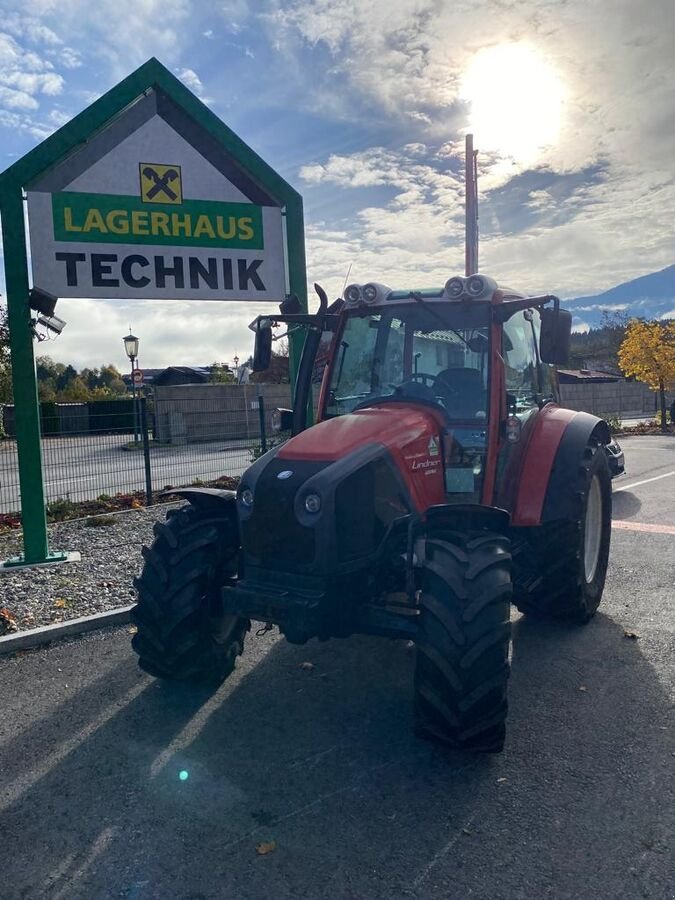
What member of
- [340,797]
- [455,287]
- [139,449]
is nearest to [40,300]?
[455,287]

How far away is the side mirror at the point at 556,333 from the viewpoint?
446 centimetres

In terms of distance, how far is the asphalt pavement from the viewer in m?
2.58

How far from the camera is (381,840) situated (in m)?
2.78

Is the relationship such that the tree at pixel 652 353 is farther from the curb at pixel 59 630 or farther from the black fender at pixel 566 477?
the curb at pixel 59 630

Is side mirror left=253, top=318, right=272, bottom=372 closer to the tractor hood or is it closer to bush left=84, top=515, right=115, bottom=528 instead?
the tractor hood

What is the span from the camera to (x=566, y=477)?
473 cm

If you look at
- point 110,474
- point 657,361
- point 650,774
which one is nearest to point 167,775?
point 650,774

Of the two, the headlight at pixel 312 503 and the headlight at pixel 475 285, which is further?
the headlight at pixel 475 285

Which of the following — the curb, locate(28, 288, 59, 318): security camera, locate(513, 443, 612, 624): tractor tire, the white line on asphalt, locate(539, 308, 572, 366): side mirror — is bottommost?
the white line on asphalt

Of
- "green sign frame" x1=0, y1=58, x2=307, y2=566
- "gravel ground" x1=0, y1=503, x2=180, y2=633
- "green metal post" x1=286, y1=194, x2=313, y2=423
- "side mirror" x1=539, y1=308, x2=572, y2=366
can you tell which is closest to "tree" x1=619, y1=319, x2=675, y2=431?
"green metal post" x1=286, y1=194, x2=313, y2=423

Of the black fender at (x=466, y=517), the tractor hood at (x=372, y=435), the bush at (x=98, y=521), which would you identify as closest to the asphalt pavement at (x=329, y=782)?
the black fender at (x=466, y=517)

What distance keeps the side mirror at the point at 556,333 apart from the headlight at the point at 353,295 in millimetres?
1205

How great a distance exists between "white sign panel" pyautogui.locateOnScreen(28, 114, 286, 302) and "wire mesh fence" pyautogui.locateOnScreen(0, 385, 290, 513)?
3.16m

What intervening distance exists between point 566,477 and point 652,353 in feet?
77.0
